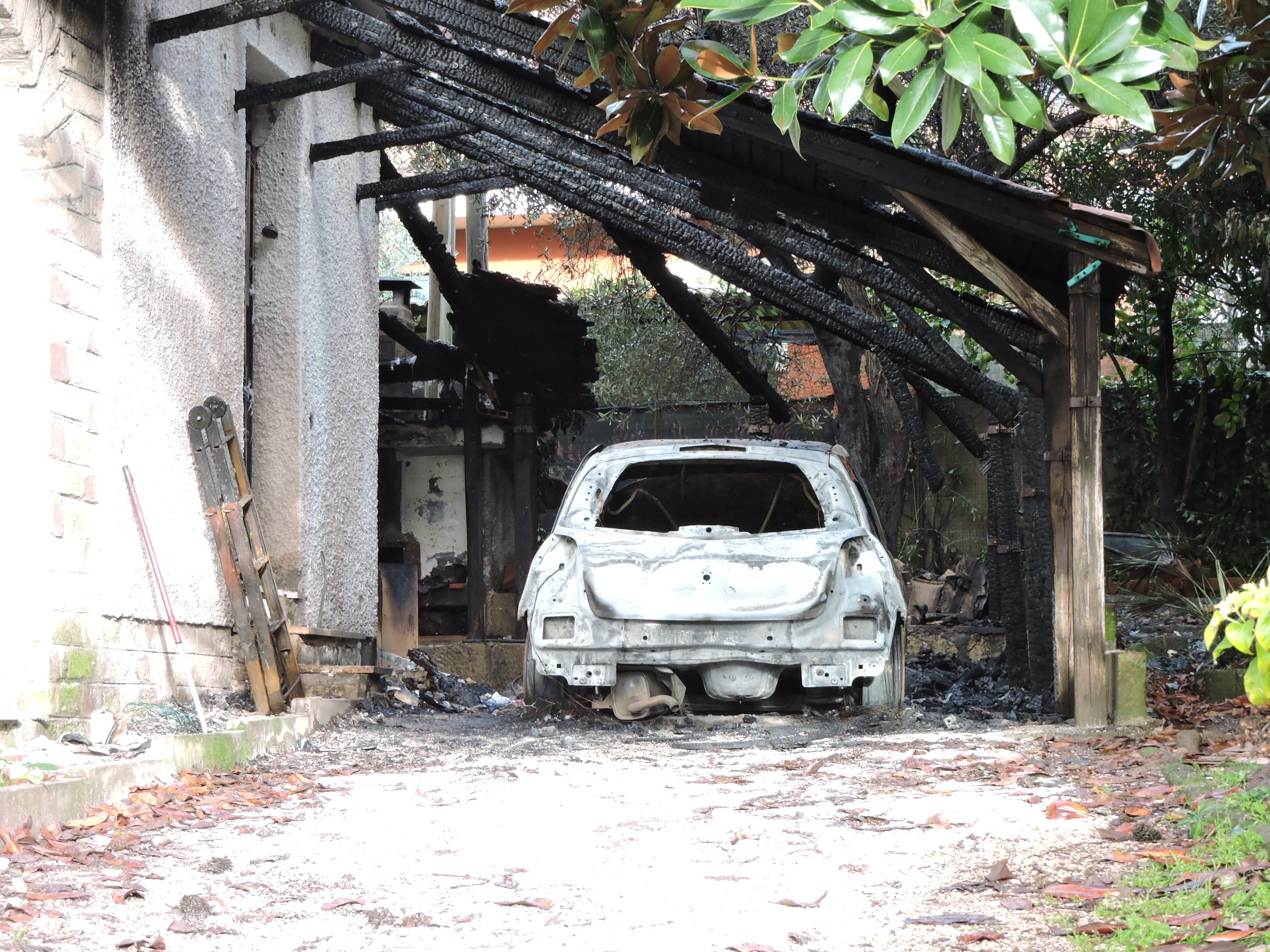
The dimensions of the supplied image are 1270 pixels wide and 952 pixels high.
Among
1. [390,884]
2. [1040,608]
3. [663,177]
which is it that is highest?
[663,177]

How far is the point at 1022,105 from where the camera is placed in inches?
97.4

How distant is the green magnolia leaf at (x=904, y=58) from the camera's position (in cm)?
233

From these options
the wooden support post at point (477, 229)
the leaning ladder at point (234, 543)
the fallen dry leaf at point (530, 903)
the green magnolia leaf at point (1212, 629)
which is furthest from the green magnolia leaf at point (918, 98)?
the wooden support post at point (477, 229)

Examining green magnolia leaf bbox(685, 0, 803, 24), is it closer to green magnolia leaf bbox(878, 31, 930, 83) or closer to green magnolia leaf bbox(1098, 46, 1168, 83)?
green magnolia leaf bbox(878, 31, 930, 83)

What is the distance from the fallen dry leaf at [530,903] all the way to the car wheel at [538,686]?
4.10m

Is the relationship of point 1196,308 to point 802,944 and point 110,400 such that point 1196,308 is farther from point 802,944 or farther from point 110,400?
point 802,944

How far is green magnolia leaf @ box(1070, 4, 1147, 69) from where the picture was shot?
2.30 m

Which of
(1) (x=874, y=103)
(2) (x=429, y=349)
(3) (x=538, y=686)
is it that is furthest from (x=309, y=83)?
(1) (x=874, y=103)

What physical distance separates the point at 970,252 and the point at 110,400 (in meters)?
4.38

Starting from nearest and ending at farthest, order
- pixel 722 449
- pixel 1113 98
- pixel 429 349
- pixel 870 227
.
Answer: pixel 1113 98 → pixel 870 227 → pixel 722 449 → pixel 429 349

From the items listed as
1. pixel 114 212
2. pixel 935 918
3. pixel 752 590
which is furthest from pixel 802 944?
pixel 114 212

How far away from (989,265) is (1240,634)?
4.26m

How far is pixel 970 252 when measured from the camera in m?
6.61

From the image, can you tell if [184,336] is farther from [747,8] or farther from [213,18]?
[747,8]
